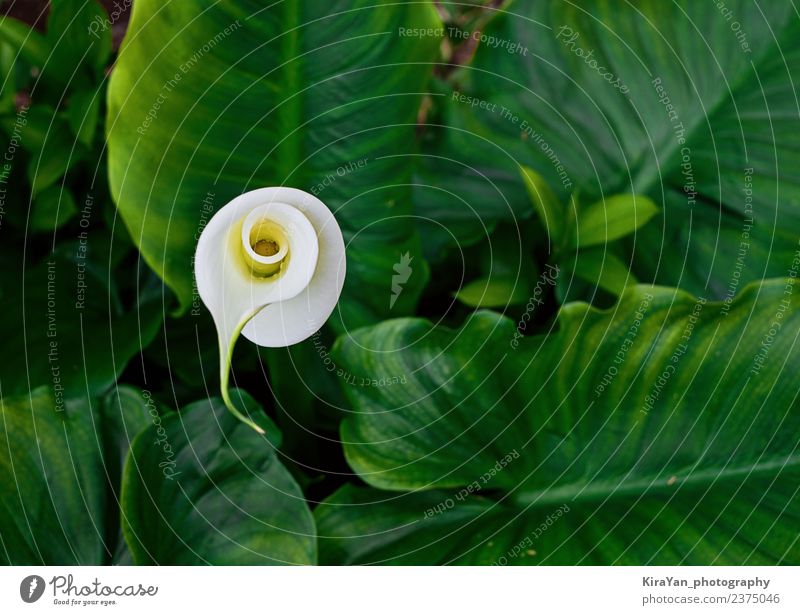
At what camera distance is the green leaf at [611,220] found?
18.8 inches

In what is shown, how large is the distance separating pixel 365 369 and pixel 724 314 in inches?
8.1

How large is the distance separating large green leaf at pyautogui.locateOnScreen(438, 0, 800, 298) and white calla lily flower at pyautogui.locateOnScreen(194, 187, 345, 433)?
17cm

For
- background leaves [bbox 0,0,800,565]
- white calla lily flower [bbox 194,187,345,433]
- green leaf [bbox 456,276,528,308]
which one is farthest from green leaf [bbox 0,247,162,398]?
green leaf [bbox 456,276,528,308]

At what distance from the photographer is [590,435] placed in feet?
1.44

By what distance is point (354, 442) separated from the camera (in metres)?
0.42

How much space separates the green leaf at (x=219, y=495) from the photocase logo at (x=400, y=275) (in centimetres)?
11

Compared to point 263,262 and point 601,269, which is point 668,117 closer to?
point 601,269

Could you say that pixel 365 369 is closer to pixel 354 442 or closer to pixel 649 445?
pixel 354 442

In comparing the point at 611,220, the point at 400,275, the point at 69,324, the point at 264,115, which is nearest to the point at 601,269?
the point at 611,220

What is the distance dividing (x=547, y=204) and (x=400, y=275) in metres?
0.11

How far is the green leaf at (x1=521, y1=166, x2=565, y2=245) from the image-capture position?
471 millimetres
